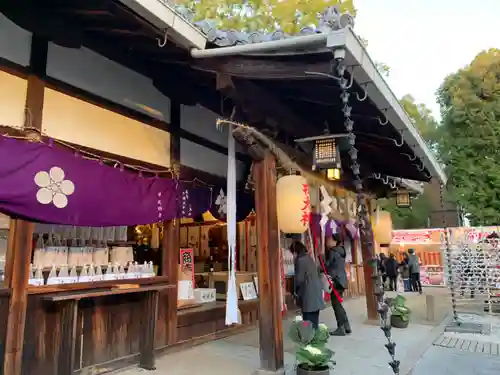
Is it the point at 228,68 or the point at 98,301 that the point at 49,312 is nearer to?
the point at 98,301

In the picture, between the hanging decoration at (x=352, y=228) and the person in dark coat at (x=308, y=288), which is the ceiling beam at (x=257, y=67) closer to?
the person in dark coat at (x=308, y=288)

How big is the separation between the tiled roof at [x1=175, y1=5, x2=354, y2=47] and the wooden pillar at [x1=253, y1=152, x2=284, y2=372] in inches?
77.7

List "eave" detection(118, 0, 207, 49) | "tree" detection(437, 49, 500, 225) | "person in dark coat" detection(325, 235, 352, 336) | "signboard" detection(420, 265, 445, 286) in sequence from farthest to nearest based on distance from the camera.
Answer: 1. "signboard" detection(420, 265, 445, 286)
2. "tree" detection(437, 49, 500, 225)
3. "person in dark coat" detection(325, 235, 352, 336)
4. "eave" detection(118, 0, 207, 49)

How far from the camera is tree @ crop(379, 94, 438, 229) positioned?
2438 cm

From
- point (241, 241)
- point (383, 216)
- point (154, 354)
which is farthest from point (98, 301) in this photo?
point (383, 216)

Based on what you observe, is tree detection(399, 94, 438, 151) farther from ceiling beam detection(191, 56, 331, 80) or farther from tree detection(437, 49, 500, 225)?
ceiling beam detection(191, 56, 331, 80)

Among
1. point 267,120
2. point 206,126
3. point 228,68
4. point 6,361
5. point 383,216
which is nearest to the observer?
point 6,361

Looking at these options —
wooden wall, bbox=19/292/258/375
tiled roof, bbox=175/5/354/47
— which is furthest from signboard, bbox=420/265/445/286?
tiled roof, bbox=175/5/354/47

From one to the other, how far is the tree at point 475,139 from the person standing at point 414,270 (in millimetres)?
5558

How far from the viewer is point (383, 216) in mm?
12242

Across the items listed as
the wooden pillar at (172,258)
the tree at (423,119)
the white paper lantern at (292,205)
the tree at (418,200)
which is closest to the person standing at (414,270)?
the tree at (418,200)

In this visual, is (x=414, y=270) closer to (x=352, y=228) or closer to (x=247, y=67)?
(x=352, y=228)

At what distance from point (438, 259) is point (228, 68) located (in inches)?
847

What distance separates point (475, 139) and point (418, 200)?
512 cm
